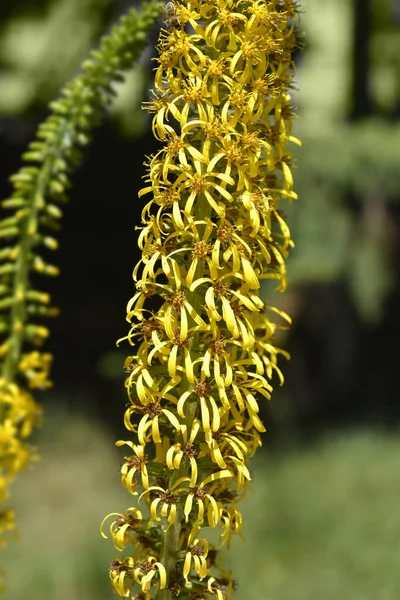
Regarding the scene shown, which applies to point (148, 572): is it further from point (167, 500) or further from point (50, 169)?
point (50, 169)

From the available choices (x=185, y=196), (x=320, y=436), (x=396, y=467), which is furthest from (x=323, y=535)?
(x=185, y=196)

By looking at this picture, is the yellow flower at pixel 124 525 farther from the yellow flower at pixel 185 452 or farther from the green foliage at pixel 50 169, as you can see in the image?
the green foliage at pixel 50 169

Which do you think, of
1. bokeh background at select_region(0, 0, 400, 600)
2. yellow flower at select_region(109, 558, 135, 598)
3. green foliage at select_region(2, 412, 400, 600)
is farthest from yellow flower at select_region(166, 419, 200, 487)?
green foliage at select_region(2, 412, 400, 600)

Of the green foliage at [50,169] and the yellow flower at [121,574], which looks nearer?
the yellow flower at [121,574]

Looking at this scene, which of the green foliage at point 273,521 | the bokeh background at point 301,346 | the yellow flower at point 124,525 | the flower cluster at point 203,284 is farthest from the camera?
the bokeh background at point 301,346

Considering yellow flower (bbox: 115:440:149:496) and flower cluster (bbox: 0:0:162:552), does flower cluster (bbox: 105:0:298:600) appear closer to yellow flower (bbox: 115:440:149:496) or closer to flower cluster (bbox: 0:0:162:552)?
yellow flower (bbox: 115:440:149:496)

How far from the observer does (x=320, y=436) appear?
27.9ft

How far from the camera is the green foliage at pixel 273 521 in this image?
A: 582 centimetres

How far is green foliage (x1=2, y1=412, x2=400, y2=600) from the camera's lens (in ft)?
19.1

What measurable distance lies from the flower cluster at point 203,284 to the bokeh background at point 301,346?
144 inches

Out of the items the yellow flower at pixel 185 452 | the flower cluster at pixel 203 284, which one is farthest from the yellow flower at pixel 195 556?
the yellow flower at pixel 185 452

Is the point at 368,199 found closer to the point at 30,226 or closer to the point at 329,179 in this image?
the point at 329,179

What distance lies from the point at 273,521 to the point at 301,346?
9.41ft

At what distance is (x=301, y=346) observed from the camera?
9242 mm
